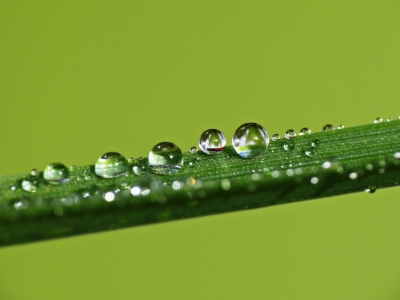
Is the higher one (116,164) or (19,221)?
(116,164)

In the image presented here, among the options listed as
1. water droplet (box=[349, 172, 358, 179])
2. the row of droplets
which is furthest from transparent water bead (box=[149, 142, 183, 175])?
water droplet (box=[349, 172, 358, 179])

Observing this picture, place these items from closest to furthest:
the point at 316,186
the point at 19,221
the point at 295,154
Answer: the point at 19,221 → the point at 316,186 → the point at 295,154

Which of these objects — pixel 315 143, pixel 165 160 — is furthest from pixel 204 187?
pixel 315 143

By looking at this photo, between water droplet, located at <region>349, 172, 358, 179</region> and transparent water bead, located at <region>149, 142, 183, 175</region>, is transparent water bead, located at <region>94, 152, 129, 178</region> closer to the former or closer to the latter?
transparent water bead, located at <region>149, 142, 183, 175</region>

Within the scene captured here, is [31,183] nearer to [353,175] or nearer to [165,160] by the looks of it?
[165,160]

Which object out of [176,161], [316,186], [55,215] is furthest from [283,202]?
[55,215]

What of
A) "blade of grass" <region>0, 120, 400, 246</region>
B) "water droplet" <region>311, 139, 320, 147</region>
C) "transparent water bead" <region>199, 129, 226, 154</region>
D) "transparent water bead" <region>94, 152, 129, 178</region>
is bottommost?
"blade of grass" <region>0, 120, 400, 246</region>

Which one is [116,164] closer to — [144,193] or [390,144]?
[144,193]
